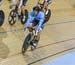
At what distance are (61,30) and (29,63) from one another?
398 cm

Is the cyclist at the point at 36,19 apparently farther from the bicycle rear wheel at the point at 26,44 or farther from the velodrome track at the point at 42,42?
the velodrome track at the point at 42,42

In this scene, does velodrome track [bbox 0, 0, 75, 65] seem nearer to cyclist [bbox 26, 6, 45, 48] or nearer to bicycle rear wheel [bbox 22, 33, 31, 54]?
bicycle rear wheel [bbox 22, 33, 31, 54]

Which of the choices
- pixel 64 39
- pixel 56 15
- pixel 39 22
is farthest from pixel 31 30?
pixel 56 15

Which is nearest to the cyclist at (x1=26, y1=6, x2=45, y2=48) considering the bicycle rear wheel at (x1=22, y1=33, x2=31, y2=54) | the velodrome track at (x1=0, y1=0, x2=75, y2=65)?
the bicycle rear wheel at (x1=22, y1=33, x2=31, y2=54)

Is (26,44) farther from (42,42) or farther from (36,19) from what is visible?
(42,42)

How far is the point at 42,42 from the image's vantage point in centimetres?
795

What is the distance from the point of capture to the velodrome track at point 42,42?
653cm

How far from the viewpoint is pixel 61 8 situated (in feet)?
45.8

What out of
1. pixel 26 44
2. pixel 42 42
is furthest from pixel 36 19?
pixel 42 42

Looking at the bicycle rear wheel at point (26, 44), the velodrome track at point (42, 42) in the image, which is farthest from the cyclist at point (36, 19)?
the velodrome track at point (42, 42)

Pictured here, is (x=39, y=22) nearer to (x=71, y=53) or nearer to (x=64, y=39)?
(x=71, y=53)

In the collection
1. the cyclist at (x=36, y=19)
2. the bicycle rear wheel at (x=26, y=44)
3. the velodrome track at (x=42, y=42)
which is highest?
the cyclist at (x=36, y=19)

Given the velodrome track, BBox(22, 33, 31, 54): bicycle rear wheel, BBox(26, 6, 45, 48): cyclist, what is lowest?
the velodrome track

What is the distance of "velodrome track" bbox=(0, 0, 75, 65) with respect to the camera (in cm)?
653
